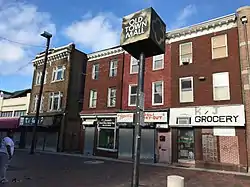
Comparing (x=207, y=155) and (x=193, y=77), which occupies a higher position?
(x=193, y=77)

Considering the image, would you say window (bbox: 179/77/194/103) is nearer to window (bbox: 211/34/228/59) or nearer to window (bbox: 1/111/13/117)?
window (bbox: 211/34/228/59)

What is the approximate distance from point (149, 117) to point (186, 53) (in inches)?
236

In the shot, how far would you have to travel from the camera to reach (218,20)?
1762 cm

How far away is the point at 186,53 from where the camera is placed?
1912cm

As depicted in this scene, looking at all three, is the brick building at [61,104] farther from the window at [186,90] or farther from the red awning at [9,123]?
the window at [186,90]

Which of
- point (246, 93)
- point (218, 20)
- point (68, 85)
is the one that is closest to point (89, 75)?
point (68, 85)

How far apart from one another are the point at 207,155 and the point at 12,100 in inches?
1108

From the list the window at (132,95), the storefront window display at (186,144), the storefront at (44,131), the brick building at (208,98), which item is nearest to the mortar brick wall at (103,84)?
the window at (132,95)

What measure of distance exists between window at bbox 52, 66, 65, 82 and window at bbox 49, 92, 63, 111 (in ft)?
6.16

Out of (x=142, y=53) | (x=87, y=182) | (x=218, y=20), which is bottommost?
(x=87, y=182)

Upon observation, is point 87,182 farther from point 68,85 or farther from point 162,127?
point 68,85

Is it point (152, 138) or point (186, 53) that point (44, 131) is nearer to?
point (152, 138)

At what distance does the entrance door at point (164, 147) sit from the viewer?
706 inches

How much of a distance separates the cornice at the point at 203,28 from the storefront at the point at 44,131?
1477cm
